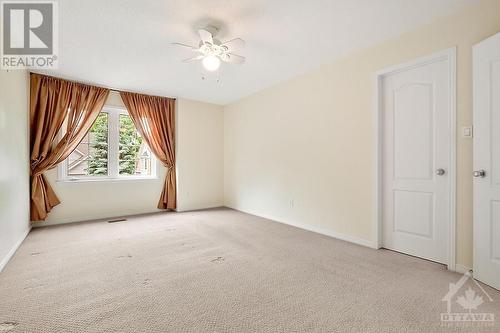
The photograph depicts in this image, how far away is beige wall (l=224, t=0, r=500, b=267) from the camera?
233 centimetres

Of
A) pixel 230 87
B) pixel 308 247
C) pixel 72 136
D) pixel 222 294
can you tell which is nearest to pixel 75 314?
pixel 222 294

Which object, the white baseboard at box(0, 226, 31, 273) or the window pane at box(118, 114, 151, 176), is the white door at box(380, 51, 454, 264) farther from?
the window pane at box(118, 114, 151, 176)

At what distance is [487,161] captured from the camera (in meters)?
2.10

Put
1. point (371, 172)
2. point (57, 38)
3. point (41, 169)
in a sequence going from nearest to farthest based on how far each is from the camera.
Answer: point (57, 38) < point (371, 172) < point (41, 169)

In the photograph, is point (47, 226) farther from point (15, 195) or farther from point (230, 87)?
point (230, 87)

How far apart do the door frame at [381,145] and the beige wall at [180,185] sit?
3787 millimetres

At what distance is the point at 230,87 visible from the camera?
4688mm

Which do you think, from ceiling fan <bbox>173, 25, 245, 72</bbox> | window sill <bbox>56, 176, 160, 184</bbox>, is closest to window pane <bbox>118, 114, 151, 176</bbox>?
window sill <bbox>56, 176, 160, 184</bbox>

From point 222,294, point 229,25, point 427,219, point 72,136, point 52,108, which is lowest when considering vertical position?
point 222,294

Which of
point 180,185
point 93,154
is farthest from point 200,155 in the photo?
point 93,154

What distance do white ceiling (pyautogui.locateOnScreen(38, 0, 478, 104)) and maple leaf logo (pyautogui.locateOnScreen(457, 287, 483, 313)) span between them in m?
2.56

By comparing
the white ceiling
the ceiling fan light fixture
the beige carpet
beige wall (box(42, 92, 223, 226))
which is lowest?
the beige carpet

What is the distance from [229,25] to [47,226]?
4.38 meters

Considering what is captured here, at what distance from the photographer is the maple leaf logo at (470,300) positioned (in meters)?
1.83
